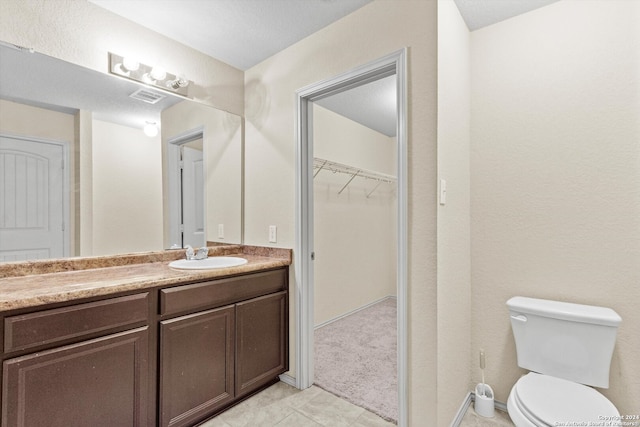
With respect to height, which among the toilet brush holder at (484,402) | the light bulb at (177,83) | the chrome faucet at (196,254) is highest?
the light bulb at (177,83)

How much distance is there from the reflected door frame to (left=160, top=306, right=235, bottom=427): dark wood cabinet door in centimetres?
76

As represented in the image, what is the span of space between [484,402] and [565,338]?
0.62m

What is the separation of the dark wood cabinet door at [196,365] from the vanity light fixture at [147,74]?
150 cm

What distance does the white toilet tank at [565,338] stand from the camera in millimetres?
1504

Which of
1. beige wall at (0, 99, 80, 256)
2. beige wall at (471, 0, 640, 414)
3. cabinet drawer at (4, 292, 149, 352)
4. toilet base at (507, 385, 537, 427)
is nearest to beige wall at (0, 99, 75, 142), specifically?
beige wall at (0, 99, 80, 256)

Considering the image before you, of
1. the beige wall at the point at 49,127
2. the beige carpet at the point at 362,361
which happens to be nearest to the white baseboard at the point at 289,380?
the beige carpet at the point at 362,361

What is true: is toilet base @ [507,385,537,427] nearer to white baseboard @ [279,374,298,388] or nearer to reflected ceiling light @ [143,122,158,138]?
white baseboard @ [279,374,298,388]

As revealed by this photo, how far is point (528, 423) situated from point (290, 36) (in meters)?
2.41

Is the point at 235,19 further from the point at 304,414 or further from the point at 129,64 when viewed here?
the point at 304,414

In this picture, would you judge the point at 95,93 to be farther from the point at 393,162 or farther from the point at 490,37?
the point at 393,162

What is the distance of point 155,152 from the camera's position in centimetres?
215

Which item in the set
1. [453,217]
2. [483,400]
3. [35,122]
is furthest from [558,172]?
[35,122]

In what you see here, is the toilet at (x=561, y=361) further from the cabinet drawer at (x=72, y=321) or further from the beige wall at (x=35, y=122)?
the beige wall at (x=35, y=122)

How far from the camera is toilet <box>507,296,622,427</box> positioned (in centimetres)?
125
